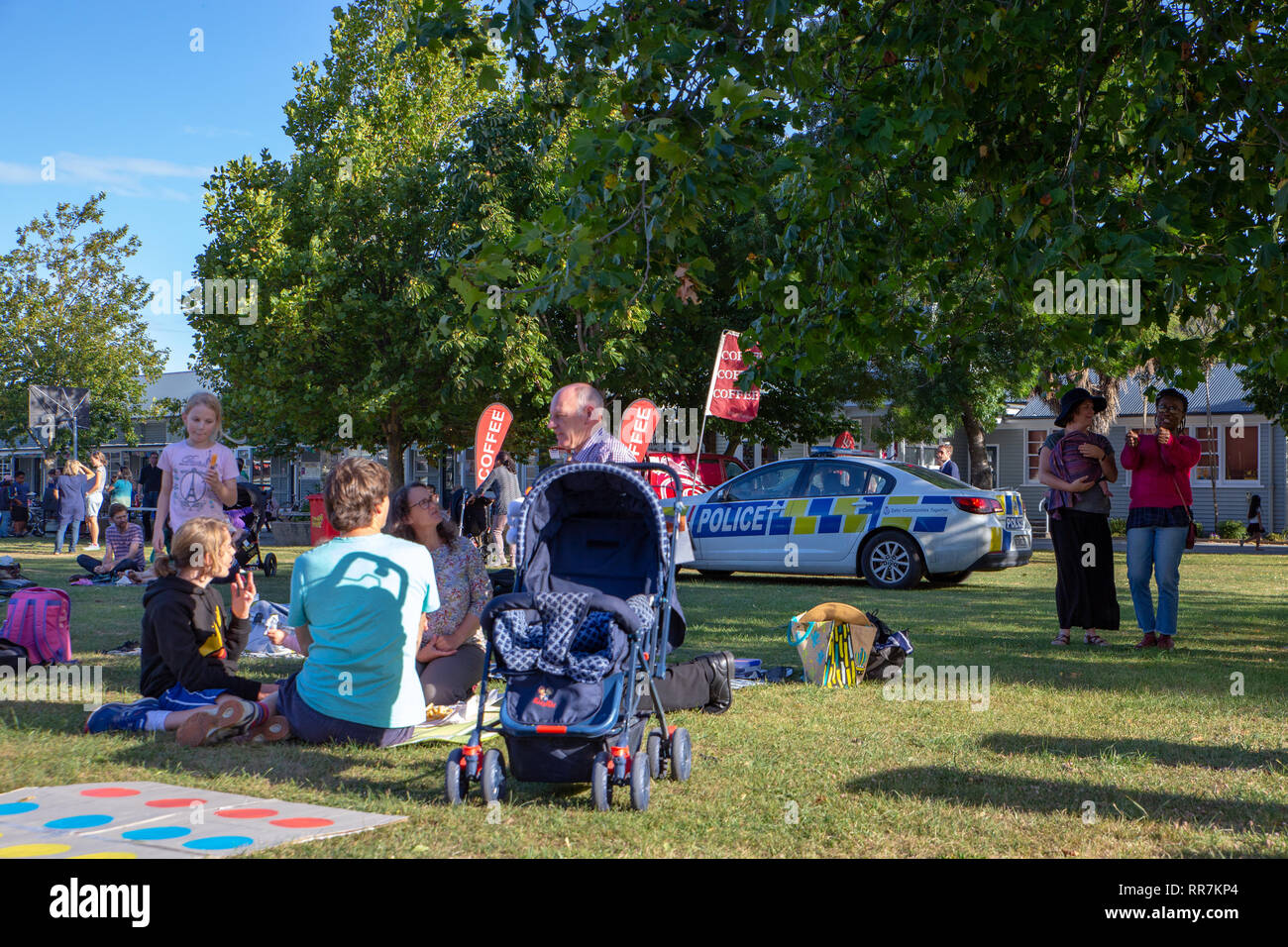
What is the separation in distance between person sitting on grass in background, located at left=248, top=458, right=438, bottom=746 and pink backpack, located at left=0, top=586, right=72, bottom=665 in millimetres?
3421

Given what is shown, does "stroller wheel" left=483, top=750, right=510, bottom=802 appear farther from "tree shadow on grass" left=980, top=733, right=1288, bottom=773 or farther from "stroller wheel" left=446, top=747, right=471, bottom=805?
"tree shadow on grass" left=980, top=733, right=1288, bottom=773

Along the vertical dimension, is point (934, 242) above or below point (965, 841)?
above

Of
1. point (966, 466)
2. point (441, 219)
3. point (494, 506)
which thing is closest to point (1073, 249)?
point (494, 506)

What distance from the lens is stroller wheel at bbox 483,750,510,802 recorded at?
434 centimetres

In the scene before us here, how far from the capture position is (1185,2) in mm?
8141

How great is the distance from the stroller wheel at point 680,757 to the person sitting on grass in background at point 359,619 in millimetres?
1310

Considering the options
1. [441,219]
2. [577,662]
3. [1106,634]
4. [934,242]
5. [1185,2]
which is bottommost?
A: [1106,634]

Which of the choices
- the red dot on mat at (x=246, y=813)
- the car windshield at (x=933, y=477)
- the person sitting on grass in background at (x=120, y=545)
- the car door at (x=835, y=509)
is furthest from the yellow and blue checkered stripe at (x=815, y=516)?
the red dot on mat at (x=246, y=813)

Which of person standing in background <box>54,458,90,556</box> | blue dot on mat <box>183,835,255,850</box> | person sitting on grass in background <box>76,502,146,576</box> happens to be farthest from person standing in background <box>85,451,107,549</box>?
blue dot on mat <box>183,835,255,850</box>

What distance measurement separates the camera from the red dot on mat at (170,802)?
4242mm
